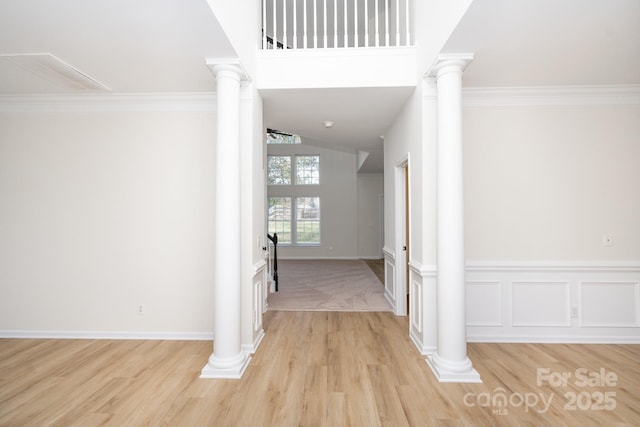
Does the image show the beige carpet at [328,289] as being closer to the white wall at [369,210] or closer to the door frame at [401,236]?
the door frame at [401,236]

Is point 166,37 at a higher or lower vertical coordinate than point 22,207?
higher

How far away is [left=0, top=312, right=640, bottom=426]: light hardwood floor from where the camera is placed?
2.19 metres

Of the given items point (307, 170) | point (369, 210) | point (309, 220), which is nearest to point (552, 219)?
point (369, 210)

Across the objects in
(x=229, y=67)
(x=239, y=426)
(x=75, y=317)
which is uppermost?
(x=229, y=67)

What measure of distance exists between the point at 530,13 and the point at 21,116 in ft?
16.7

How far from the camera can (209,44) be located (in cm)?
254

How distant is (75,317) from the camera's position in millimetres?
3633

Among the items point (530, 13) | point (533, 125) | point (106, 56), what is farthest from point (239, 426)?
point (533, 125)

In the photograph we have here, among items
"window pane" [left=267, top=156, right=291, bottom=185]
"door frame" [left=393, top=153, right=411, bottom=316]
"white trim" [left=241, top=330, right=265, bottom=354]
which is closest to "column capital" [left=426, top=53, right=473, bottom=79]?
"door frame" [left=393, top=153, right=411, bottom=316]

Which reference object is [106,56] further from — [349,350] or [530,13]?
[349,350]

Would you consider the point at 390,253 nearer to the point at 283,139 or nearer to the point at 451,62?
the point at 451,62

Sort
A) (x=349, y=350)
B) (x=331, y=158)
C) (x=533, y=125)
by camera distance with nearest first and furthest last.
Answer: (x=349, y=350), (x=533, y=125), (x=331, y=158)

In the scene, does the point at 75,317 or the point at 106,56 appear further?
the point at 75,317

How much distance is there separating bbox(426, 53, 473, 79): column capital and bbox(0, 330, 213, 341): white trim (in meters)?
3.55
